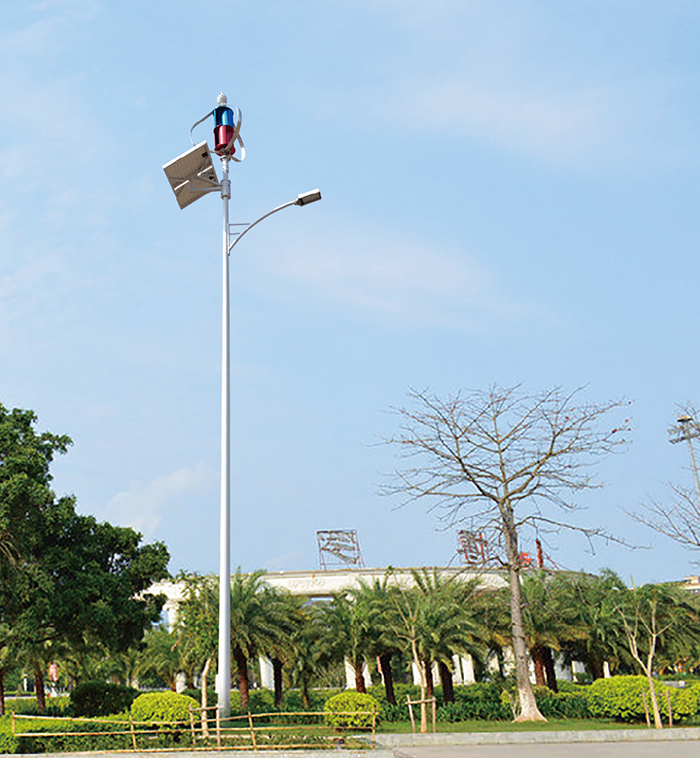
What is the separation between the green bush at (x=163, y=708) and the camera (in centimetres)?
1805

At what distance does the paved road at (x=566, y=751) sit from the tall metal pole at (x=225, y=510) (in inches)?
154

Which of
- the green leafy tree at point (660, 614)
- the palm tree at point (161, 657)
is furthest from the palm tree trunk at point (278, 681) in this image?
the green leafy tree at point (660, 614)

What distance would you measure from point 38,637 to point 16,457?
6331 millimetres

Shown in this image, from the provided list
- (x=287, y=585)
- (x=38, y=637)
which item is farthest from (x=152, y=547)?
(x=287, y=585)

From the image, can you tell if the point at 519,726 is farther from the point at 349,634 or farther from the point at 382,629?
the point at 349,634

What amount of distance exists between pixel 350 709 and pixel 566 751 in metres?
5.93

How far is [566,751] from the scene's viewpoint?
Result: 16.7 metres

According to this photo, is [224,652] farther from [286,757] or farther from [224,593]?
[286,757]

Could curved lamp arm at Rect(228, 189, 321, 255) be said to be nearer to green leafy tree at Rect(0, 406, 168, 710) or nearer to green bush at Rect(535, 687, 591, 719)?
green leafy tree at Rect(0, 406, 168, 710)

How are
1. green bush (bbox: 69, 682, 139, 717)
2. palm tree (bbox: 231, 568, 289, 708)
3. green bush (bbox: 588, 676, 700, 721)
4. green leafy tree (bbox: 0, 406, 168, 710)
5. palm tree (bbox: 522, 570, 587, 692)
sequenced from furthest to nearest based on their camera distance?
palm tree (bbox: 522, 570, 587, 692) < palm tree (bbox: 231, 568, 289, 708) < green bush (bbox: 69, 682, 139, 717) < green leafy tree (bbox: 0, 406, 168, 710) < green bush (bbox: 588, 676, 700, 721)

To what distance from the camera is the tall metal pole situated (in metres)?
17.0

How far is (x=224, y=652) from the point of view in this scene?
56.1 ft

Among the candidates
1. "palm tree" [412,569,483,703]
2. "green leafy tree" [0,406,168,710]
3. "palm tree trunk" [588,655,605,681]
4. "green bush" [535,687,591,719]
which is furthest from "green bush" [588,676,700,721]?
"green leafy tree" [0,406,168,710]

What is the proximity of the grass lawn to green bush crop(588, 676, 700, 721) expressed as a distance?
1.30 feet
